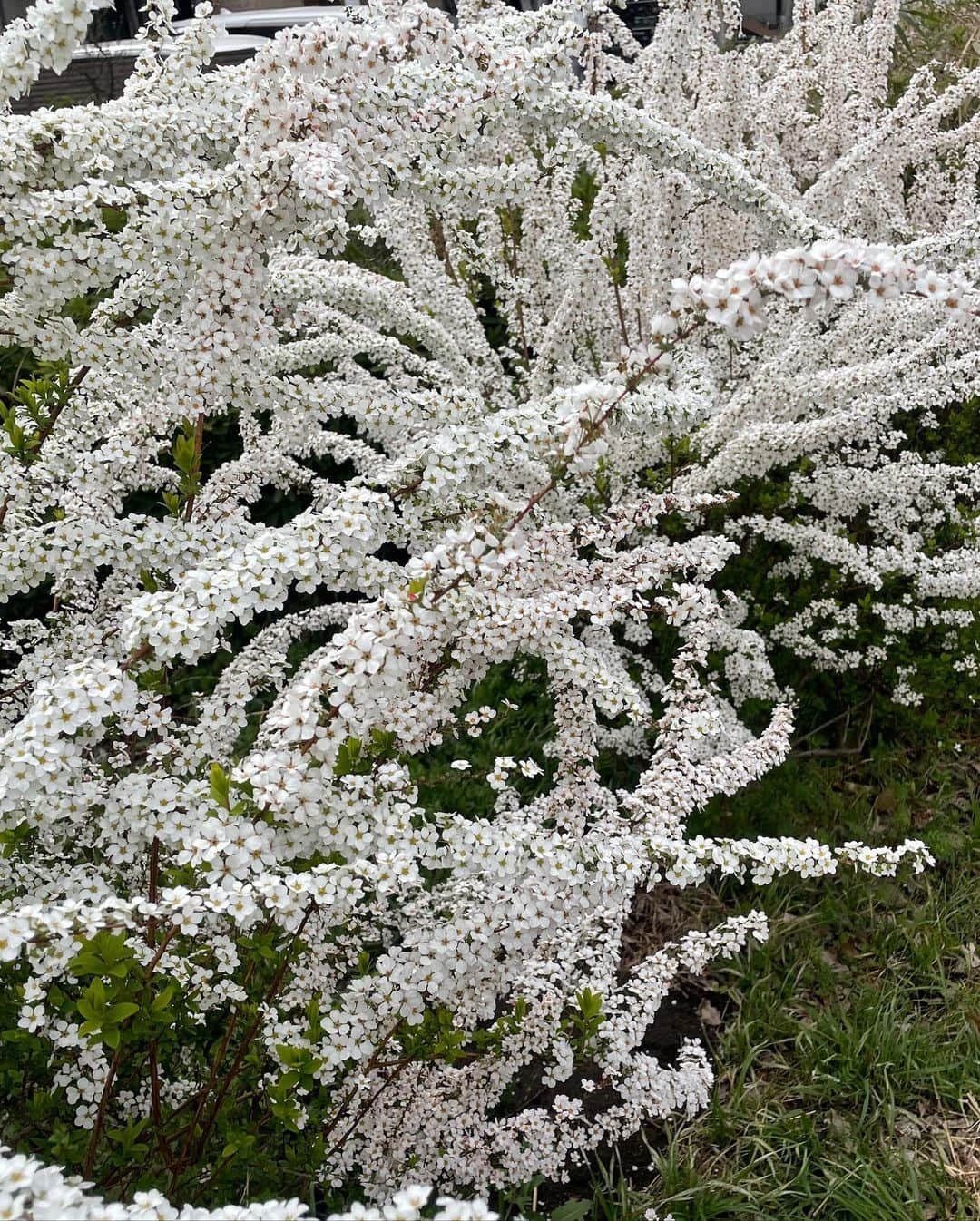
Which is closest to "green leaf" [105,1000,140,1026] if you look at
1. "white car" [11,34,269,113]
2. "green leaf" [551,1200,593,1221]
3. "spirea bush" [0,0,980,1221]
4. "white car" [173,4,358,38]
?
"spirea bush" [0,0,980,1221]

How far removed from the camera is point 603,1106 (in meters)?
2.82

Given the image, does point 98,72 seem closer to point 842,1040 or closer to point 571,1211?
point 842,1040

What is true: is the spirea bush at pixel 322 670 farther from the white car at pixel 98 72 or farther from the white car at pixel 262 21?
the white car at pixel 262 21

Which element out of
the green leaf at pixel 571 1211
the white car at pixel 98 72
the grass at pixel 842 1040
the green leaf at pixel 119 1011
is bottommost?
the grass at pixel 842 1040

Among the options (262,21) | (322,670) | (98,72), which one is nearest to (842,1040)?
(322,670)

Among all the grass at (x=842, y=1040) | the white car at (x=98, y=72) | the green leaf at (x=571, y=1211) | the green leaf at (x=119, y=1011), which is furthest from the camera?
the white car at (x=98, y=72)

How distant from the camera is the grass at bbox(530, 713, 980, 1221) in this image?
2.63 meters

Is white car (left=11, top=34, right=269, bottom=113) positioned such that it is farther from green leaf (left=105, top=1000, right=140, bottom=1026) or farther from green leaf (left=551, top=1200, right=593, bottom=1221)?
green leaf (left=551, top=1200, right=593, bottom=1221)

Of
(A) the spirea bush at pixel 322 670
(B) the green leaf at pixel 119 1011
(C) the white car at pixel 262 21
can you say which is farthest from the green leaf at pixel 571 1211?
(C) the white car at pixel 262 21

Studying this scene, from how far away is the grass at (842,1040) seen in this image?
2.63 metres

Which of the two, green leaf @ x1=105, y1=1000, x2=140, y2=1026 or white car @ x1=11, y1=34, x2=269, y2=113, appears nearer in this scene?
green leaf @ x1=105, y1=1000, x2=140, y2=1026

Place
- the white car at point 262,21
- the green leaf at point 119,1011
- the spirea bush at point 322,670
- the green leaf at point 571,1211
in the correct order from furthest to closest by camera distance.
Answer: the white car at point 262,21, the green leaf at point 571,1211, the spirea bush at point 322,670, the green leaf at point 119,1011

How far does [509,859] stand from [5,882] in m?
1.04

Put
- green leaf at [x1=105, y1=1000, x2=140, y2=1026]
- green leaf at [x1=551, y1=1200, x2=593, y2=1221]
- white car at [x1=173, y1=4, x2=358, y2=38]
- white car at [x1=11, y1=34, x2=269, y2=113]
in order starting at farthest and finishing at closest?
white car at [x1=173, y1=4, x2=358, y2=38] < white car at [x1=11, y1=34, x2=269, y2=113] < green leaf at [x1=551, y1=1200, x2=593, y2=1221] < green leaf at [x1=105, y1=1000, x2=140, y2=1026]
